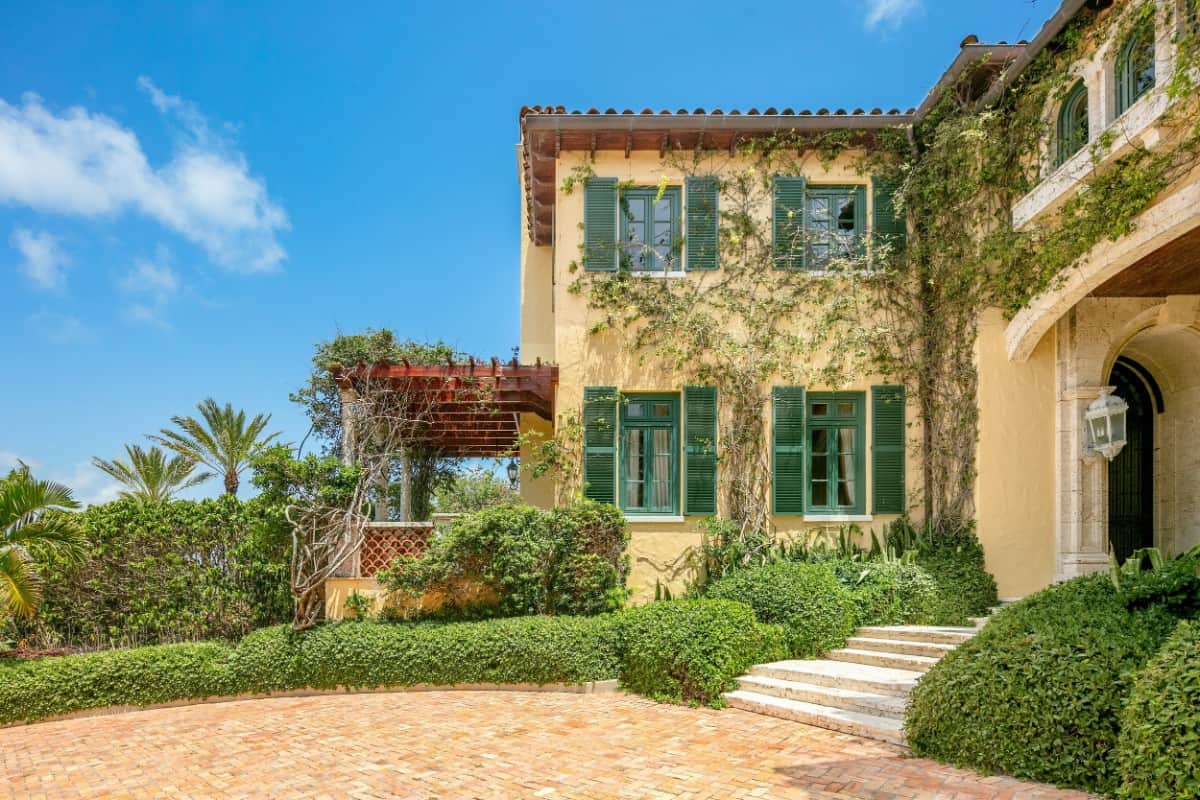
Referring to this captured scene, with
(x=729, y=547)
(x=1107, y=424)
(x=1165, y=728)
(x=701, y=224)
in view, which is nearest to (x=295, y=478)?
(x=729, y=547)

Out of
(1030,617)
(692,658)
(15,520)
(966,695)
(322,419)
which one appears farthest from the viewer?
(322,419)

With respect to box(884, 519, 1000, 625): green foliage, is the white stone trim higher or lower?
higher

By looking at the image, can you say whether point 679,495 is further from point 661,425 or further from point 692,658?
point 692,658

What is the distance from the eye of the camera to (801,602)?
8844 millimetres

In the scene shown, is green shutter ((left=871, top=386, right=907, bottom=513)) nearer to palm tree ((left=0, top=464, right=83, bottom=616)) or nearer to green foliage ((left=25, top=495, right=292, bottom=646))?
green foliage ((left=25, top=495, right=292, bottom=646))

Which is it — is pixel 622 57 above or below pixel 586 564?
above

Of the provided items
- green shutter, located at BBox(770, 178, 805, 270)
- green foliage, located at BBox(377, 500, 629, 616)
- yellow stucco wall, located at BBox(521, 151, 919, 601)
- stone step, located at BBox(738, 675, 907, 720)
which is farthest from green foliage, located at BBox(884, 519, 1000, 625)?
green shutter, located at BBox(770, 178, 805, 270)

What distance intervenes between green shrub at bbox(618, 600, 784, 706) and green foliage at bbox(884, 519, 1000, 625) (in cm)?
249

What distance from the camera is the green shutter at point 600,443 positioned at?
10797mm

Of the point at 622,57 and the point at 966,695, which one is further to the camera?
the point at 622,57

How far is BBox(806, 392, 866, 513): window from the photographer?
10.8m

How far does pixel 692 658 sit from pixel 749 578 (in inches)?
74.6

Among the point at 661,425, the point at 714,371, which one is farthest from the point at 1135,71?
the point at 661,425

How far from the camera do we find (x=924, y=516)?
34.7ft
